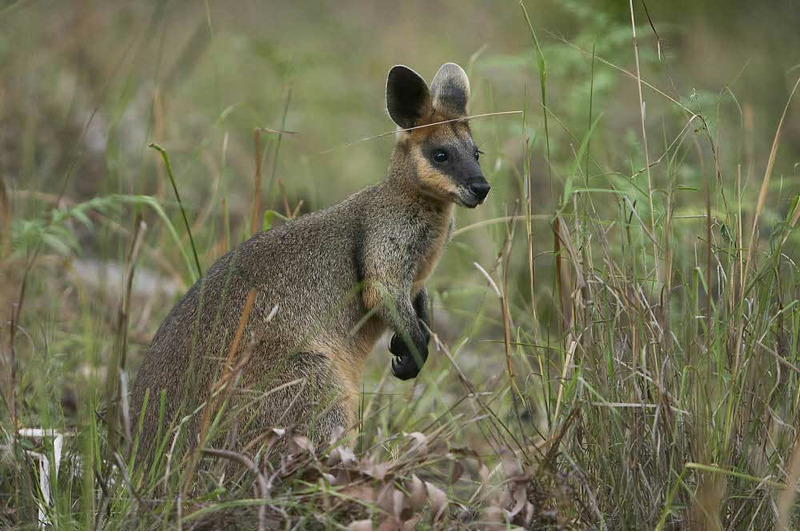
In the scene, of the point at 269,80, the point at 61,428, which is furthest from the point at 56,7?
the point at 61,428

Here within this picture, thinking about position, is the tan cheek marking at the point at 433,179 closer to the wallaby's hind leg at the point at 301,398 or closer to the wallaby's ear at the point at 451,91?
the wallaby's ear at the point at 451,91

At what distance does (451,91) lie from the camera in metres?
5.41

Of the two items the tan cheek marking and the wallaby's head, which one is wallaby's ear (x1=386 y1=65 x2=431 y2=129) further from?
the tan cheek marking

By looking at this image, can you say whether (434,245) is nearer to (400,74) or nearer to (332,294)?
(332,294)

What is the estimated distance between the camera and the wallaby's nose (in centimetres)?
486

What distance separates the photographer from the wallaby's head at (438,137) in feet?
16.3

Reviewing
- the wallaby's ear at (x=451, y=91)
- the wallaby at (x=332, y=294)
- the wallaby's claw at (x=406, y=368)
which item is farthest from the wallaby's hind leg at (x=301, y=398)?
the wallaby's ear at (x=451, y=91)

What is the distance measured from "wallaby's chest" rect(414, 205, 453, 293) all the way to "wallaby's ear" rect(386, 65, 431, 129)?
1.66ft

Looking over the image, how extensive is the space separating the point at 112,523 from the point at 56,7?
366 inches

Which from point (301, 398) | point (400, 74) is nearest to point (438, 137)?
point (400, 74)

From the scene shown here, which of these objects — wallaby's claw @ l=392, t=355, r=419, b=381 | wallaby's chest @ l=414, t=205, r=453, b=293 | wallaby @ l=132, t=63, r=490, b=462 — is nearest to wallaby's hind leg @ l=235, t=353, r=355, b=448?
wallaby @ l=132, t=63, r=490, b=462

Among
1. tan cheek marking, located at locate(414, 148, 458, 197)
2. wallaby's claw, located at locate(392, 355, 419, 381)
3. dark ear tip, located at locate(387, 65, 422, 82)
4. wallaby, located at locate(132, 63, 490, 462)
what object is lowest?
wallaby's claw, located at locate(392, 355, 419, 381)

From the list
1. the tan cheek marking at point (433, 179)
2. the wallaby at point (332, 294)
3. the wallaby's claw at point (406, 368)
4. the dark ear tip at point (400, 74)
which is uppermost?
the dark ear tip at point (400, 74)

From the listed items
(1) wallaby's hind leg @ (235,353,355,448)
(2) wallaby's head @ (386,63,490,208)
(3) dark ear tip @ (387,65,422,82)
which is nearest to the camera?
(1) wallaby's hind leg @ (235,353,355,448)
